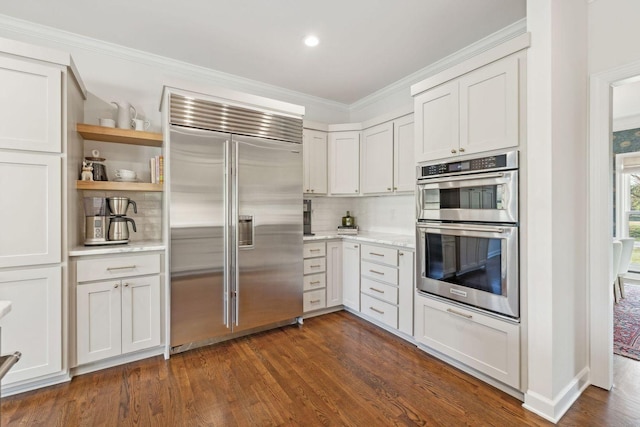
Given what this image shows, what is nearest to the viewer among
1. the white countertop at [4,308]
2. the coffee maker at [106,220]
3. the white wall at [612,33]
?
the white countertop at [4,308]

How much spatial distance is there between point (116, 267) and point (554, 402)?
3105 mm

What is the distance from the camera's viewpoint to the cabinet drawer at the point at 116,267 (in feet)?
7.52

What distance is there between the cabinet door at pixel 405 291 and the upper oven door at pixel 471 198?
46 cm

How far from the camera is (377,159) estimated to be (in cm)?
359

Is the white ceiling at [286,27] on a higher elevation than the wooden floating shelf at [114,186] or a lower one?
higher

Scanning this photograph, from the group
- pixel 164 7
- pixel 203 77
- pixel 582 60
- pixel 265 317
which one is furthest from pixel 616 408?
pixel 203 77

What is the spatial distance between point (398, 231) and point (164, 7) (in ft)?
10.2

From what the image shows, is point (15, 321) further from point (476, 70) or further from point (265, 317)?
point (476, 70)

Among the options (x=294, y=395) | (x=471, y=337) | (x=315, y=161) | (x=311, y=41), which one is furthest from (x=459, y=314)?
(x=311, y=41)

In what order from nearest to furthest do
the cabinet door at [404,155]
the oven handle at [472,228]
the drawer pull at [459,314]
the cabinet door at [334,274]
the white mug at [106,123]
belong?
the oven handle at [472,228] → the drawer pull at [459,314] → the white mug at [106,123] → the cabinet door at [404,155] → the cabinet door at [334,274]

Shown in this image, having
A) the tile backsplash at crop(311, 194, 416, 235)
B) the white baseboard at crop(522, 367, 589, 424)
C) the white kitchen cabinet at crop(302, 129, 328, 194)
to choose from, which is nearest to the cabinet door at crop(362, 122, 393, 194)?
the tile backsplash at crop(311, 194, 416, 235)

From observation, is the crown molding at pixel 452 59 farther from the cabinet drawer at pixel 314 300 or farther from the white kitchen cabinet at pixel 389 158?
the cabinet drawer at pixel 314 300

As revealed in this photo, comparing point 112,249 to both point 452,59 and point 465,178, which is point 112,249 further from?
point 452,59

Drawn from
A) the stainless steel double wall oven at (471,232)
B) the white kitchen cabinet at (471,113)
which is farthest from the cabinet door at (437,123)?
the stainless steel double wall oven at (471,232)
